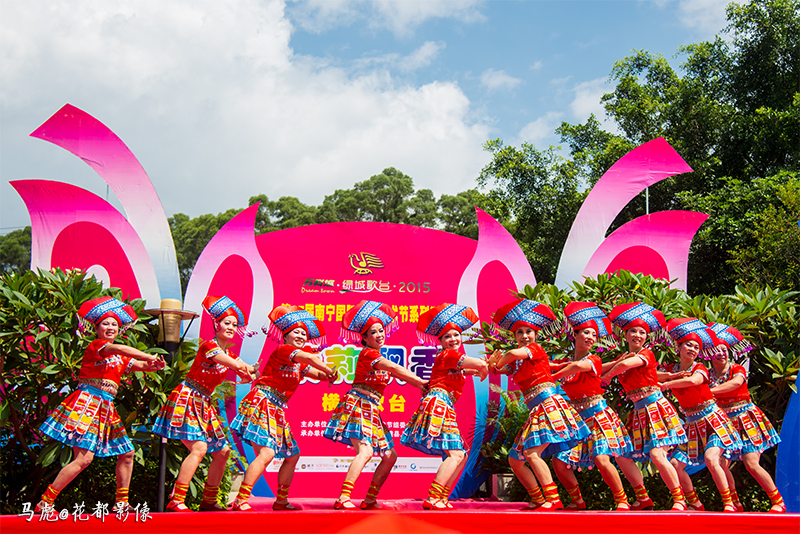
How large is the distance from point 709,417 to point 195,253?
2229 centimetres

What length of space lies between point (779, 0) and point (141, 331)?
1347cm

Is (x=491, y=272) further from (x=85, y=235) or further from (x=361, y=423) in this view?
(x=85, y=235)

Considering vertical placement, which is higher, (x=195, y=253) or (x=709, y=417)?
(x=195, y=253)

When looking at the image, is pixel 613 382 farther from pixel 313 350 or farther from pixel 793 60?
pixel 793 60

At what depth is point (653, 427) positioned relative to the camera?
4801 millimetres

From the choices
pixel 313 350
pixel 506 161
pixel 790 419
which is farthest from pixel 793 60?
pixel 313 350

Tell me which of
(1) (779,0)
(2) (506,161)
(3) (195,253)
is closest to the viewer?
(1) (779,0)

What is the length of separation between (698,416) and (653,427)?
0.58m

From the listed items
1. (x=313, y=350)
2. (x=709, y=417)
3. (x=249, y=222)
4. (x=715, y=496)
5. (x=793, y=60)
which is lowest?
(x=715, y=496)

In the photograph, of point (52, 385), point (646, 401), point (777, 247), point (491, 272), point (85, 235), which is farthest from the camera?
point (777, 247)

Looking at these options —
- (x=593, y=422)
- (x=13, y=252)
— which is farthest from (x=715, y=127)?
(x=13, y=252)

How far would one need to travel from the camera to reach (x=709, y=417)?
Result: 511 cm

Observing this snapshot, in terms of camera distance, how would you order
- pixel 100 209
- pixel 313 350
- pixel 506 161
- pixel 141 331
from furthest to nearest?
1. pixel 506 161
2. pixel 100 209
3. pixel 141 331
4. pixel 313 350

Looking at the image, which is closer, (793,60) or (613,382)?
(613,382)
